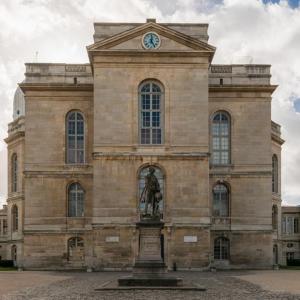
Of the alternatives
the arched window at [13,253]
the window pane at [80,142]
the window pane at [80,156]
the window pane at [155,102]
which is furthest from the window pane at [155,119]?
the arched window at [13,253]

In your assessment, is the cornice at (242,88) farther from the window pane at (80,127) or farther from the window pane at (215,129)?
the window pane at (80,127)

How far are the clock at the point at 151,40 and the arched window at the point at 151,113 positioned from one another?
248cm

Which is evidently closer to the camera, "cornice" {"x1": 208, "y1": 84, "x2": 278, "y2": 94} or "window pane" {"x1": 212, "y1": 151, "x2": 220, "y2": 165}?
"window pane" {"x1": 212, "y1": 151, "x2": 220, "y2": 165}

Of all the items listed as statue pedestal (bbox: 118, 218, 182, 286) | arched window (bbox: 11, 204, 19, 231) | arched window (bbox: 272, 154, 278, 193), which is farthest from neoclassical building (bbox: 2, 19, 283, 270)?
statue pedestal (bbox: 118, 218, 182, 286)

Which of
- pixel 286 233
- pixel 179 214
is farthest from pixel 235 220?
pixel 286 233

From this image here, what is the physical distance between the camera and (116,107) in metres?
51.4

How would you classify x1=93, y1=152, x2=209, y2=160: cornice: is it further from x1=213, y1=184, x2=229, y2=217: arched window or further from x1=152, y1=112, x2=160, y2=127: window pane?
x1=213, y1=184, x2=229, y2=217: arched window

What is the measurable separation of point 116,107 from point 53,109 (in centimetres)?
579

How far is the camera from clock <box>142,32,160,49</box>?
169 ft

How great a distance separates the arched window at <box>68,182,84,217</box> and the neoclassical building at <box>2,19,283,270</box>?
0.24ft

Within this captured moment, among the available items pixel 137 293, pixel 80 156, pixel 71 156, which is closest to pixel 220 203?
pixel 80 156

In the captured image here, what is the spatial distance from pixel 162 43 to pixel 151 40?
786 mm

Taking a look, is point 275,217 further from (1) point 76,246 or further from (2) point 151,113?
(1) point 76,246

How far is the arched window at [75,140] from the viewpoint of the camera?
179 feet
